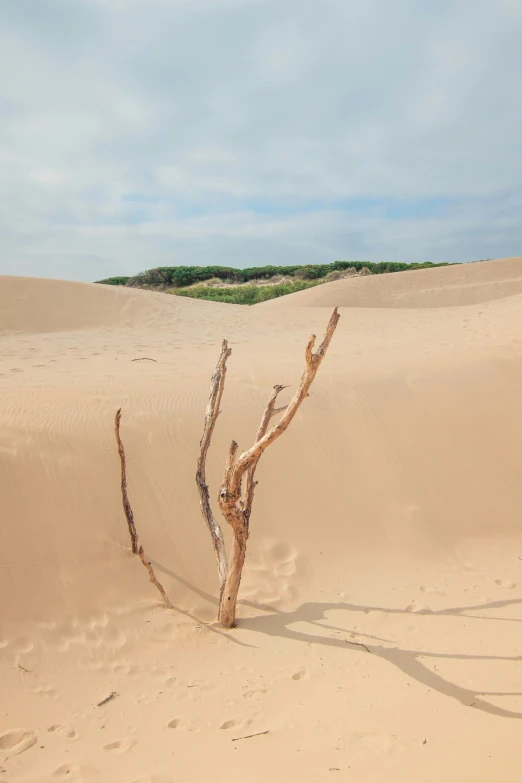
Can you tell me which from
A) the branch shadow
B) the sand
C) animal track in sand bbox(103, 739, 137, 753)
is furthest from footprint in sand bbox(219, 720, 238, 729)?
the branch shadow

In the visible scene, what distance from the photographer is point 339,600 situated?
4.43m

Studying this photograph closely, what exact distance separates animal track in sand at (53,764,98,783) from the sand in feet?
0.05

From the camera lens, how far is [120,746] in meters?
2.91

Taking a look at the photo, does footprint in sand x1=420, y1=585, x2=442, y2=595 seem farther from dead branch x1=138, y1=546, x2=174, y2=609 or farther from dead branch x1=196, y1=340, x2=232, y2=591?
dead branch x1=138, y1=546, x2=174, y2=609

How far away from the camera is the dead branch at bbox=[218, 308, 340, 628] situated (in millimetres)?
3504

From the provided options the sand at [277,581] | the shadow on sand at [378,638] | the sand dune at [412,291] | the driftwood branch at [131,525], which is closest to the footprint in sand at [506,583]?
the sand at [277,581]

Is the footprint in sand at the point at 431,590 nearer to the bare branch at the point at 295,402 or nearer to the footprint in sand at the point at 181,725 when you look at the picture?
the bare branch at the point at 295,402

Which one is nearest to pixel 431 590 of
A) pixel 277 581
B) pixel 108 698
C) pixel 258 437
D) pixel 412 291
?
pixel 277 581

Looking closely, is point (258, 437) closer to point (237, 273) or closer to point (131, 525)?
point (131, 525)

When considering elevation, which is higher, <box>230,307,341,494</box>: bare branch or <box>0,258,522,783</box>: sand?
<box>230,307,341,494</box>: bare branch

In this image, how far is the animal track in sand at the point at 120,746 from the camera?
2.88 m

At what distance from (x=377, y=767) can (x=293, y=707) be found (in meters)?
0.68

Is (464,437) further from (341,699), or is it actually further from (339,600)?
(341,699)

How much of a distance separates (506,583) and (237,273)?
104 feet
